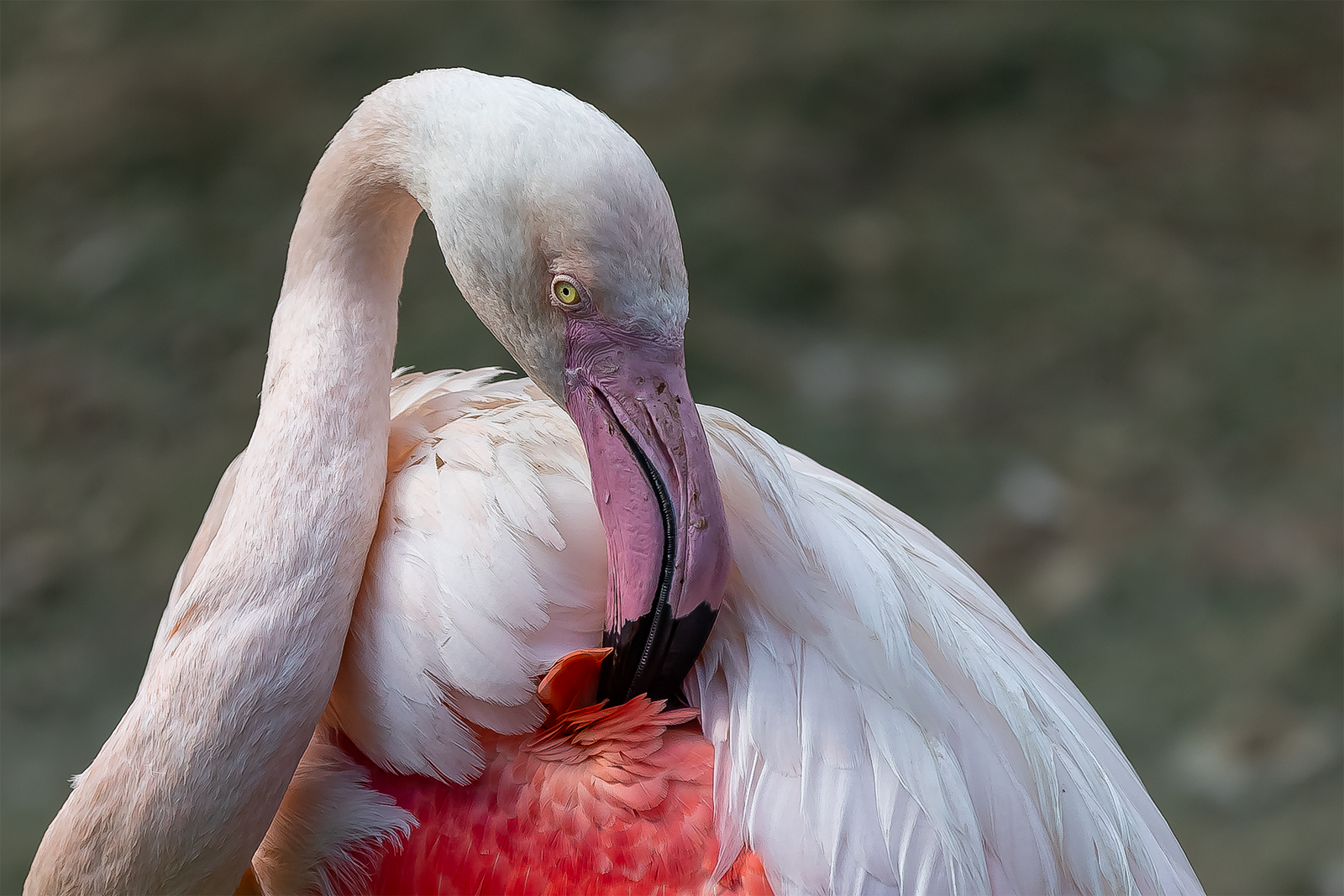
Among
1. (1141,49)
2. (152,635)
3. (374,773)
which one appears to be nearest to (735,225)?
(1141,49)

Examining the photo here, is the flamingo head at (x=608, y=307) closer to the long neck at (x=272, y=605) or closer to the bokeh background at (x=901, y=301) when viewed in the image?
the long neck at (x=272, y=605)

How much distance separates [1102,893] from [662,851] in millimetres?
527

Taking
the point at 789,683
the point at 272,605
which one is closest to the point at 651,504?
the point at 789,683

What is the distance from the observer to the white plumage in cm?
129

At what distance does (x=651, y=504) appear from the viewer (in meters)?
1.30

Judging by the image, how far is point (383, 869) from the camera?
1432 mm

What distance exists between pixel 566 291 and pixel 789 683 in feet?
1.69

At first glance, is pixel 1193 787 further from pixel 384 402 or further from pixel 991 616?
pixel 384 402

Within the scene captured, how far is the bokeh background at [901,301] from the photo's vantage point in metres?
3.22

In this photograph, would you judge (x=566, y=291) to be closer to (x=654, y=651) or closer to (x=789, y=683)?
(x=654, y=651)

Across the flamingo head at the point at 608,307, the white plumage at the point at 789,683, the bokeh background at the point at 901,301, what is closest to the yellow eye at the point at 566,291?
the flamingo head at the point at 608,307

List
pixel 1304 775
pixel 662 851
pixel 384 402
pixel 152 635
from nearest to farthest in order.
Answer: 1. pixel 662 851
2. pixel 384 402
3. pixel 1304 775
4. pixel 152 635

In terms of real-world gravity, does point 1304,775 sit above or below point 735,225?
below

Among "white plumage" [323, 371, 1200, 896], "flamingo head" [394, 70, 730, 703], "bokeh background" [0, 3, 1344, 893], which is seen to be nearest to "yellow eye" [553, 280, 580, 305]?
"flamingo head" [394, 70, 730, 703]
